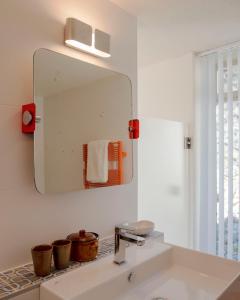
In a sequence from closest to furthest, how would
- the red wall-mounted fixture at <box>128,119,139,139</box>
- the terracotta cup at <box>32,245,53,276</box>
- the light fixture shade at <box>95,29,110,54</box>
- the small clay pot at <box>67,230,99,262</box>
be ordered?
1. the terracotta cup at <box>32,245,53,276</box>
2. the small clay pot at <box>67,230,99,262</box>
3. the light fixture shade at <box>95,29,110,54</box>
4. the red wall-mounted fixture at <box>128,119,139,139</box>

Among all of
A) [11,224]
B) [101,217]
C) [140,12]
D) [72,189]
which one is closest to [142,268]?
[101,217]

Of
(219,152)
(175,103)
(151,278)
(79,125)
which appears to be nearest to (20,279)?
(151,278)

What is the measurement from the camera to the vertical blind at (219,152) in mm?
2105

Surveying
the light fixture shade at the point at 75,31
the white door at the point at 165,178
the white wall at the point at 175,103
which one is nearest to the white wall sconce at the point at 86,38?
the light fixture shade at the point at 75,31

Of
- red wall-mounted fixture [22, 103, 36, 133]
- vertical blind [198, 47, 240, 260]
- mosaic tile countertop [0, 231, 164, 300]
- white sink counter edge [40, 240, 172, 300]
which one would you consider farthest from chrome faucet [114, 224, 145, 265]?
vertical blind [198, 47, 240, 260]

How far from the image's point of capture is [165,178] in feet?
7.01

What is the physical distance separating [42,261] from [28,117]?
58 cm

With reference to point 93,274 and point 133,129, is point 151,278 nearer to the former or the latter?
point 93,274

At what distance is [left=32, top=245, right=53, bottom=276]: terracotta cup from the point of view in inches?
40.3

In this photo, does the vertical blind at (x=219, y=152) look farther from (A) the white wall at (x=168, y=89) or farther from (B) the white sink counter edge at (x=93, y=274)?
(B) the white sink counter edge at (x=93, y=274)

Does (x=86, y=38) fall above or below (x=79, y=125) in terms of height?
above

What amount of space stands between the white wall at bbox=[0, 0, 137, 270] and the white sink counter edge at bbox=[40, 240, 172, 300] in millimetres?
227

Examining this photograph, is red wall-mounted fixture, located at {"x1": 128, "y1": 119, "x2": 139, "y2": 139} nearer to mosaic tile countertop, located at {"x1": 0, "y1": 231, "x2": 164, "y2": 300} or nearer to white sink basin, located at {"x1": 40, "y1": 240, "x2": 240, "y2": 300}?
white sink basin, located at {"x1": 40, "y1": 240, "x2": 240, "y2": 300}

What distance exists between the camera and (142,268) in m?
1.23
